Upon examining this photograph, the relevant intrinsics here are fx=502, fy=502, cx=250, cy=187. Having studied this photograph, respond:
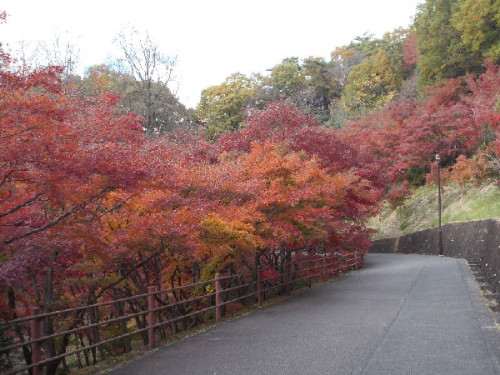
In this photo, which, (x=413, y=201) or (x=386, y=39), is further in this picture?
(x=386, y=39)

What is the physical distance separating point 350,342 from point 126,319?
449 cm

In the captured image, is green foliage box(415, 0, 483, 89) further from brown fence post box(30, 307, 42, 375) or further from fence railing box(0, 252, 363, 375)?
brown fence post box(30, 307, 42, 375)

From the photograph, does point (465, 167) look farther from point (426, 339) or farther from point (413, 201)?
point (426, 339)

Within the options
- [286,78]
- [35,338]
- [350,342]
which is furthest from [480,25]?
[35,338]

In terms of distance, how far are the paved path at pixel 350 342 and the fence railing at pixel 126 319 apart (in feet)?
2.39

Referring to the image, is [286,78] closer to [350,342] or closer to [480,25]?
[480,25]

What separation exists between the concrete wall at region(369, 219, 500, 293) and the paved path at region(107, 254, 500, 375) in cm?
316

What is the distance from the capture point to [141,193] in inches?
398

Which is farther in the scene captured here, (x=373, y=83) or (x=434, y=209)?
(x=373, y=83)

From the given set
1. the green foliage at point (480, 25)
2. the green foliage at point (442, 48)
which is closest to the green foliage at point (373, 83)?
the green foliage at point (442, 48)

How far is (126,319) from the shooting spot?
33.2 ft

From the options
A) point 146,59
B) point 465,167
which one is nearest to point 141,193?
point 146,59

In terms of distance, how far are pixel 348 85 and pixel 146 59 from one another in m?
33.5

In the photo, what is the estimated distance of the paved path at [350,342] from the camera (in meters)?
6.95
